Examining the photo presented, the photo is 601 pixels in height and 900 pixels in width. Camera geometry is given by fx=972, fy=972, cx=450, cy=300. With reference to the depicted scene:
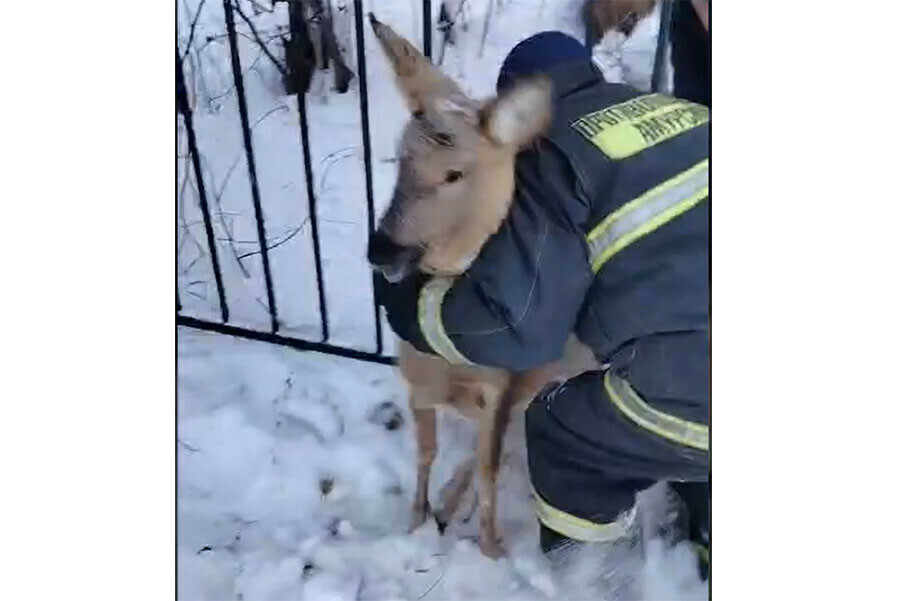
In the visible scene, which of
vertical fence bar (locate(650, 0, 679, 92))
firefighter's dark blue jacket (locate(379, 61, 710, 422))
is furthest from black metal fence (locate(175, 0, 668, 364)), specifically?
vertical fence bar (locate(650, 0, 679, 92))

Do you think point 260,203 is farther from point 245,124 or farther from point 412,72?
point 412,72

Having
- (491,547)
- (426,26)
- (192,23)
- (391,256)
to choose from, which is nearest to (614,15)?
(426,26)

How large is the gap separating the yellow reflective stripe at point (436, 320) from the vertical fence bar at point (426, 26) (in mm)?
234

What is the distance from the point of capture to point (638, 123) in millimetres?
965

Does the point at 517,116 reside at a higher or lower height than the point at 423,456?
higher

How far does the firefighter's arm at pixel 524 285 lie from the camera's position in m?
0.96

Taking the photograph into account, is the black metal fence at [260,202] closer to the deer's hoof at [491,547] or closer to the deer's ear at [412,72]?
the deer's ear at [412,72]

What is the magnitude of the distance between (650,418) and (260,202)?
46 centimetres

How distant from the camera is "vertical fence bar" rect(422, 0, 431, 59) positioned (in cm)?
98

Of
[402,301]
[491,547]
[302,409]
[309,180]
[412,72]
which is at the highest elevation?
[412,72]

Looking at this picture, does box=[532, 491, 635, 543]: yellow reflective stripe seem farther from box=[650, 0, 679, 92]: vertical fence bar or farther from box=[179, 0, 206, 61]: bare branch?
box=[179, 0, 206, 61]: bare branch

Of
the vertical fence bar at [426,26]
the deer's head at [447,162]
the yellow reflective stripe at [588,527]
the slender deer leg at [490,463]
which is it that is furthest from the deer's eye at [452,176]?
the yellow reflective stripe at [588,527]
